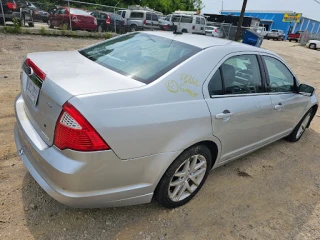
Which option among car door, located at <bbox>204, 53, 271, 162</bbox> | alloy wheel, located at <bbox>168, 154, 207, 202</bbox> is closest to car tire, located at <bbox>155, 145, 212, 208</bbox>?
alloy wheel, located at <bbox>168, 154, 207, 202</bbox>

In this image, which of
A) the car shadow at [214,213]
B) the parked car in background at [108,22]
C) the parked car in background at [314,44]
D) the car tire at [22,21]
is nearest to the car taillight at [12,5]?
the car tire at [22,21]

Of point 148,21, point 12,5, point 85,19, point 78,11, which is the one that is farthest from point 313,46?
point 12,5

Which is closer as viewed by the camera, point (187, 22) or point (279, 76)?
point (279, 76)

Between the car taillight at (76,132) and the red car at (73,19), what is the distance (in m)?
13.9

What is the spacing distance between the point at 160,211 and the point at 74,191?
95 centimetres

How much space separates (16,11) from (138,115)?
1321 centimetres

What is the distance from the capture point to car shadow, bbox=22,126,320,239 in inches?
86.4

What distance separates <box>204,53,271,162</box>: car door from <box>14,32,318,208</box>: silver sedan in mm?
11

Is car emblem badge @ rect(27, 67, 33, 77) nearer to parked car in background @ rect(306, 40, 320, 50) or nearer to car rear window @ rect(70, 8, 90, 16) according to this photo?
car rear window @ rect(70, 8, 90, 16)

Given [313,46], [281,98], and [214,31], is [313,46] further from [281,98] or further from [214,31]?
[281,98]

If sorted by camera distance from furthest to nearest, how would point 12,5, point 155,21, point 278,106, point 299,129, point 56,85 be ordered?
1. point 155,21
2. point 12,5
3. point 299,129
4. point 278,106
5. point 56,85

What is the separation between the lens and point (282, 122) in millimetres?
3520

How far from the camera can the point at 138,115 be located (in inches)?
73.7

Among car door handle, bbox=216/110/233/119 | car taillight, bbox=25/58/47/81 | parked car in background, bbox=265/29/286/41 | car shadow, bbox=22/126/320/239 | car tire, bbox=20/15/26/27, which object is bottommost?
parked car in background, bbox=265/29/286/41
